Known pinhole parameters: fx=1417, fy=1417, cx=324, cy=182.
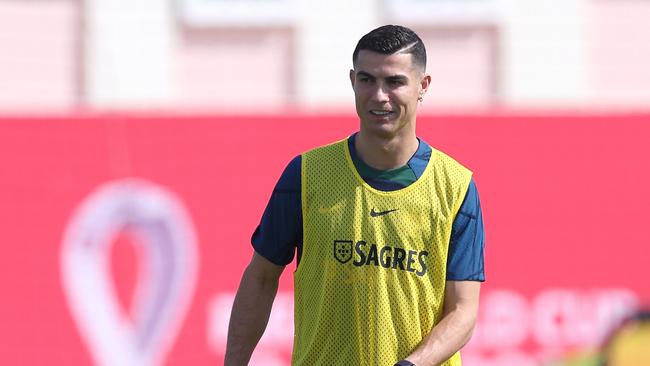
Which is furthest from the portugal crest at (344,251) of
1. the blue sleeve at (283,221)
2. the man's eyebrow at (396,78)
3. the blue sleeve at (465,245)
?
the man's eyebrow at (396,78)

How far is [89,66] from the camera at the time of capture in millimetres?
12391

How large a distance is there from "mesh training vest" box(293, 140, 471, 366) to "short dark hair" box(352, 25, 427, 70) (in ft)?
1.07

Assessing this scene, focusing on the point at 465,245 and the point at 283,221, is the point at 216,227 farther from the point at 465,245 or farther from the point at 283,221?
the point at 465,245

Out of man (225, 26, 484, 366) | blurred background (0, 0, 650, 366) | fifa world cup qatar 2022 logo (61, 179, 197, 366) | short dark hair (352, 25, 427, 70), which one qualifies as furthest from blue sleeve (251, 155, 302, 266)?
fifa world cup qatar 2022 logo (61, 179, 197, 366)

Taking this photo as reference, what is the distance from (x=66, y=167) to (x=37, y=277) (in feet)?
2.22

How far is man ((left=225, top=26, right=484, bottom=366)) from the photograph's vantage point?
3918mm

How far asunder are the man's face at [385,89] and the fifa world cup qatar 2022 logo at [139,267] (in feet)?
15.3

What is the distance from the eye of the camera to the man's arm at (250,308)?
4.11m

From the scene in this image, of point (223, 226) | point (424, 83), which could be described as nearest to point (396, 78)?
point (424, 83)

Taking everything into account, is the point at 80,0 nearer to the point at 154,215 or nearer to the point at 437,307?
the point at 154,215

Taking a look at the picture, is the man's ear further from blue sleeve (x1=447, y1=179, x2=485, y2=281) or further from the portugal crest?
the portugal crest

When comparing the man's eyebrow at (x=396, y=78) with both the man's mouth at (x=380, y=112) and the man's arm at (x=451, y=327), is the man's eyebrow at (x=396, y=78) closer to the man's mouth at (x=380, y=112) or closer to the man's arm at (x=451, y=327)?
the man's mouth at (x=380, y=112)

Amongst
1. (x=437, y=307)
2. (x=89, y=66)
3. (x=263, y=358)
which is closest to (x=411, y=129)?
(x=437, y=307)

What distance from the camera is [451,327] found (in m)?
3.94
